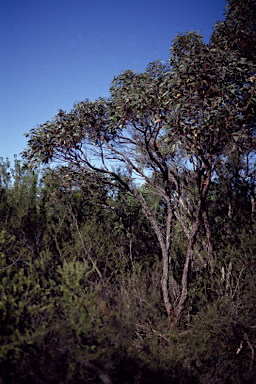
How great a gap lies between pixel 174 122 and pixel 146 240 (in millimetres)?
4658

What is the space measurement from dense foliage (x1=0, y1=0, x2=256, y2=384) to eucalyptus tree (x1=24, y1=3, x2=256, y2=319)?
29 millimetres

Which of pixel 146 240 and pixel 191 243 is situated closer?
pixel 191 243

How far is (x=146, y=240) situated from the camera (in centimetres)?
862

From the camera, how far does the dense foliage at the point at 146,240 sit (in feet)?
9.04

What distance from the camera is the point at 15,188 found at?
7.16 meters

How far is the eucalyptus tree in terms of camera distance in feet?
15.6

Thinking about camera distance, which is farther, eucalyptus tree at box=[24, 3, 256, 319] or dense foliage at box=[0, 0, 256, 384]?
eucalyptus tree at box=[24, 3, 256, 319]

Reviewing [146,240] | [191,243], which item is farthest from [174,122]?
[146,240]

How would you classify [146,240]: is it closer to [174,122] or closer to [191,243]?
[191,243]

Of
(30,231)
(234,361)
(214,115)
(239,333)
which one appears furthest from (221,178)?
(30,231)

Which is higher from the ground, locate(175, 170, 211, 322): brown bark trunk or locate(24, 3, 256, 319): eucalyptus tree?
locate(24, 3, 256, 319): eucalyptus tree

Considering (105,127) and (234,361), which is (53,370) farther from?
(105,127)

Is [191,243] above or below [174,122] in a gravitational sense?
below

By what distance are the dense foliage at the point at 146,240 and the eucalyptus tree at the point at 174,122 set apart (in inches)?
1.1
